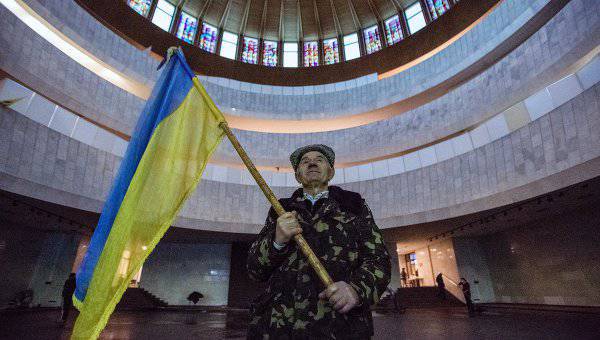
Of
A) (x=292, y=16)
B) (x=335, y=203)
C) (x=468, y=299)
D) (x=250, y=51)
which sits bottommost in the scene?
(x=468, y=299)

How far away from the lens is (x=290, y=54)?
23.7 meters

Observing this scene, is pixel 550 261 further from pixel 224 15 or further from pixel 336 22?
pixel 224 15

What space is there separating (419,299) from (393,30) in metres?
17.0

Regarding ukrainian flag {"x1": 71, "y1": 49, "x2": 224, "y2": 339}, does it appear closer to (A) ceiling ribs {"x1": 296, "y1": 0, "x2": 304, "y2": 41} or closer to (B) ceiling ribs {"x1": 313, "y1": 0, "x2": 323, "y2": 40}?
(A) ceiling ribs {"x1": 296, "y1": 0, "x2": 304, "y2": 41}

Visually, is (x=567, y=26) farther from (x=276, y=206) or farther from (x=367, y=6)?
(x=367, y=6)

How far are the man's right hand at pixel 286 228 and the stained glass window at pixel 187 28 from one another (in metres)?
21.9

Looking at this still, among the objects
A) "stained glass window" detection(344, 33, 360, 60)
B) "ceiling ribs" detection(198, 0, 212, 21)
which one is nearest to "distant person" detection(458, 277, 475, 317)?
"stained glass window" detection(344, 33, 360, 60)

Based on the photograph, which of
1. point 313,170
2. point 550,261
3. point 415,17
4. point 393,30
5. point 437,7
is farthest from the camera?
point 393,30

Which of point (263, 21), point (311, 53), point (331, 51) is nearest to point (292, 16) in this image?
point (263, 21)

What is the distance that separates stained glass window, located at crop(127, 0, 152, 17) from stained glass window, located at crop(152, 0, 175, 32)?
0.47 m

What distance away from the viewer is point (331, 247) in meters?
1.90

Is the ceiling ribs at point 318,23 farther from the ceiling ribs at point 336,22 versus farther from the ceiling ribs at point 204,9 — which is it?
the ceiling ribs at point 204,9

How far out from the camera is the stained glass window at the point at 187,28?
814 inches

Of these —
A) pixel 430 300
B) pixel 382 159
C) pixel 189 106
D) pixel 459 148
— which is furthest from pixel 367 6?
pixel 189 106
